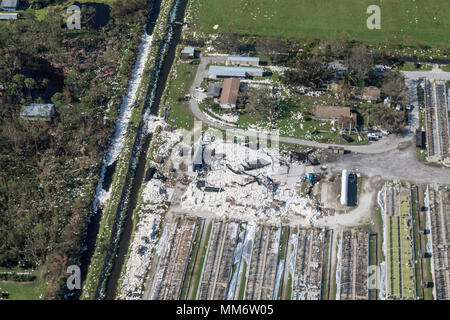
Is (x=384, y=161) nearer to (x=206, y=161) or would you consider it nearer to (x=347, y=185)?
(x=347, y=185)

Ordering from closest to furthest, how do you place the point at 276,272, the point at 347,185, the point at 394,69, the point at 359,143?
1. the point at 276,272
2. the point at 347,185
3. the point at 359,143
4. the point at 394,69

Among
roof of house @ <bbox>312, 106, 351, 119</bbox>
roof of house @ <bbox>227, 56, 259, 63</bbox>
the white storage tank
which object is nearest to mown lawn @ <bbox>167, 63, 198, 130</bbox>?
Result: roof of house @ <bbox>227, 56, 259, 63</bbox>

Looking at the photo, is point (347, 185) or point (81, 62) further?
point (81, 62)

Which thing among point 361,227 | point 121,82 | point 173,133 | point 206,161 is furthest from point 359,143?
point 121,82

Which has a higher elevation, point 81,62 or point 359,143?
point 81,62

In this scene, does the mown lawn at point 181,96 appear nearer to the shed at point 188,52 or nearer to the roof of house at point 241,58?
the shed at point 188,52

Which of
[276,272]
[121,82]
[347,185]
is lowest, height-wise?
[276,272]

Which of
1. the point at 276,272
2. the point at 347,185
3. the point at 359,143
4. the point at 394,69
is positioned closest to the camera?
the point at 276,272

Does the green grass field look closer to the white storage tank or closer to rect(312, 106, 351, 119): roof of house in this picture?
rect(312, 106, 351, 119): roof of house
